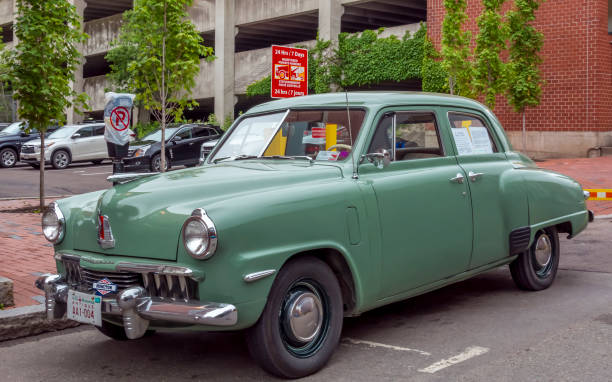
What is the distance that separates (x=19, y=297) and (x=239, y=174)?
8.40 ft

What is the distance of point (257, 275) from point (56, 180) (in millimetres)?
17694

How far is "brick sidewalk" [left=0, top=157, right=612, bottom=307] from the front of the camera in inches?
253

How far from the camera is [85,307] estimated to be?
159 inches

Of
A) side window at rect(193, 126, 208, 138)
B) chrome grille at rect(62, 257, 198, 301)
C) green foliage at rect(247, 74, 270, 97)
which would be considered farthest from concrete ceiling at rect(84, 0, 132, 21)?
chrome grille at rect(62, 257, 198, 301)

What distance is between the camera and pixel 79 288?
4.20 meters

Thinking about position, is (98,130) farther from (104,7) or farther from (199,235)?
(199,235)

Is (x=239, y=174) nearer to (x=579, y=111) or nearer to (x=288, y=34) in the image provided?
(x=579, y=111)

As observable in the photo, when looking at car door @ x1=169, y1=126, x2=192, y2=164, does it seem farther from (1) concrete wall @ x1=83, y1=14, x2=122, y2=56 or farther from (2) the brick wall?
(1) concrete wall @ x1=83, y1=14, x2=122, y2=56

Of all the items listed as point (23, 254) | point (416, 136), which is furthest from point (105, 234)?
point (23, 254)

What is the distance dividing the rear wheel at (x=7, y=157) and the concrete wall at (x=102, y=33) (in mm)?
13469

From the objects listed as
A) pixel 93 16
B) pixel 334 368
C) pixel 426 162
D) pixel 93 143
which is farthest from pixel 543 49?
pixel 93 16

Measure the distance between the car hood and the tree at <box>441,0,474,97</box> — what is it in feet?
52.5

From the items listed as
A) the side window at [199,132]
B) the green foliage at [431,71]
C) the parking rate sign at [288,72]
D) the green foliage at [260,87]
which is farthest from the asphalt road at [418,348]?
the green foliage at [260,87]

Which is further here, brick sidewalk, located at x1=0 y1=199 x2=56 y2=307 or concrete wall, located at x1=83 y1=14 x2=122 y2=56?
concrete wall, located at x1=83 y1=14 x2=122 y2=56
